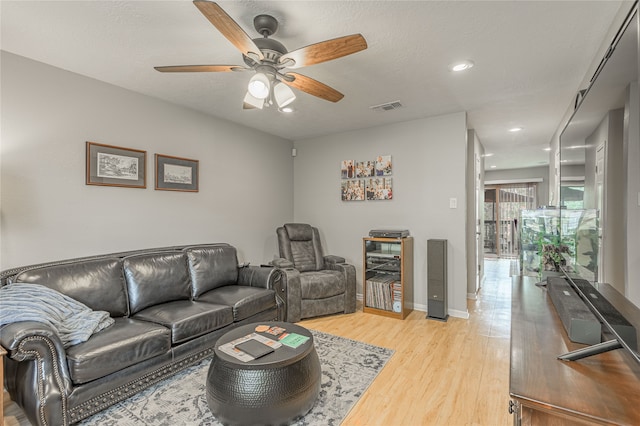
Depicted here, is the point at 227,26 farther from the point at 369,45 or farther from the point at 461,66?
the point at 461,66

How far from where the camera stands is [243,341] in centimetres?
197

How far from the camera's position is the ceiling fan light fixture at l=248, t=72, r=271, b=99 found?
1.86 m

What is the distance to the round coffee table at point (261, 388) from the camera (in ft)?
5.41

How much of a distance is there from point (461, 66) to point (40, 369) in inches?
139

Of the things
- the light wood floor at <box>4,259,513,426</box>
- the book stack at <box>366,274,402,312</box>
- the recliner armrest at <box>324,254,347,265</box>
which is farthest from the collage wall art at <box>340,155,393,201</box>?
the light wood floor at <box>4,259,513,426</box>

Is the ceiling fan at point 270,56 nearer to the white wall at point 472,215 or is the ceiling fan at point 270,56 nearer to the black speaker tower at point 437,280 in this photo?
the black speaker tower at point 437,280

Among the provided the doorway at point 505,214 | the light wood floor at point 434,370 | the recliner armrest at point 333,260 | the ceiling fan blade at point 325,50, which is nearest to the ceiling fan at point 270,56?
the ceiling fan blade at point 325,50

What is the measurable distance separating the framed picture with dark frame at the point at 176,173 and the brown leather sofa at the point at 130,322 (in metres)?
0.69

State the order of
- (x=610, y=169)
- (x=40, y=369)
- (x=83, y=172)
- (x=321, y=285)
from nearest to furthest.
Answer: (x=610, y=169)
(x=40, y=369)
(x=83, y=172)
(x=321, y=285)

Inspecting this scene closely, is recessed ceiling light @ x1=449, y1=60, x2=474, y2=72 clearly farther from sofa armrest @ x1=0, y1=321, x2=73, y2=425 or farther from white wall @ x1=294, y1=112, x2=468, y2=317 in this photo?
sofa armrest @ x1=0, y1=321, x2=73, y2=425

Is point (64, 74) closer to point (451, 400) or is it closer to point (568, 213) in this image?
point (568, 213)

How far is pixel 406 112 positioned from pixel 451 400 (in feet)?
9.81

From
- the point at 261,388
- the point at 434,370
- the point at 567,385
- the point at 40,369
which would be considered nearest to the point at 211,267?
the point at 40,369

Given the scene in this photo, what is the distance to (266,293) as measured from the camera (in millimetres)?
3041
